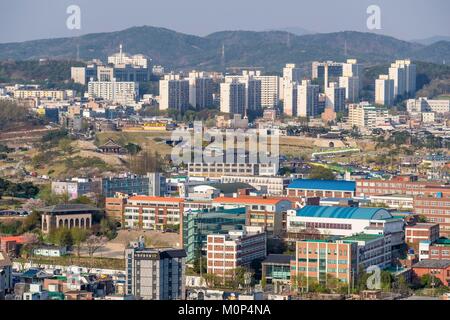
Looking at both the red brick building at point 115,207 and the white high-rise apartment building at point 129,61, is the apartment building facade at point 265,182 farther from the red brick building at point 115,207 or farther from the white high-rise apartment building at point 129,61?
the white high-rise apartment building at point 129,61

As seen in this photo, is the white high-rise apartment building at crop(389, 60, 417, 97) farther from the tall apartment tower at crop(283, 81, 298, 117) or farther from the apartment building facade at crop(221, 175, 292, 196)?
the apartment building facade at crop(221, 175, 292, 196)

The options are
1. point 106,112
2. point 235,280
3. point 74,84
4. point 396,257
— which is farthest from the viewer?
point 74,84

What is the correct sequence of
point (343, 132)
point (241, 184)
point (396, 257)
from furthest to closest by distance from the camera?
point (343, 132) < point (241, 184) < point (396, 257)

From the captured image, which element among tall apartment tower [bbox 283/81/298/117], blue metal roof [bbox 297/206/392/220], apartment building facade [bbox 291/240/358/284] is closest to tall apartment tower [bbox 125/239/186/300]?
apartment building facade [bbox 291/240/358/284]

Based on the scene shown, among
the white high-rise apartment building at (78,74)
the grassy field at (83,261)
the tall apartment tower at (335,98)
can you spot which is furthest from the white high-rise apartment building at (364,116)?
the grassy field at (83,261)
